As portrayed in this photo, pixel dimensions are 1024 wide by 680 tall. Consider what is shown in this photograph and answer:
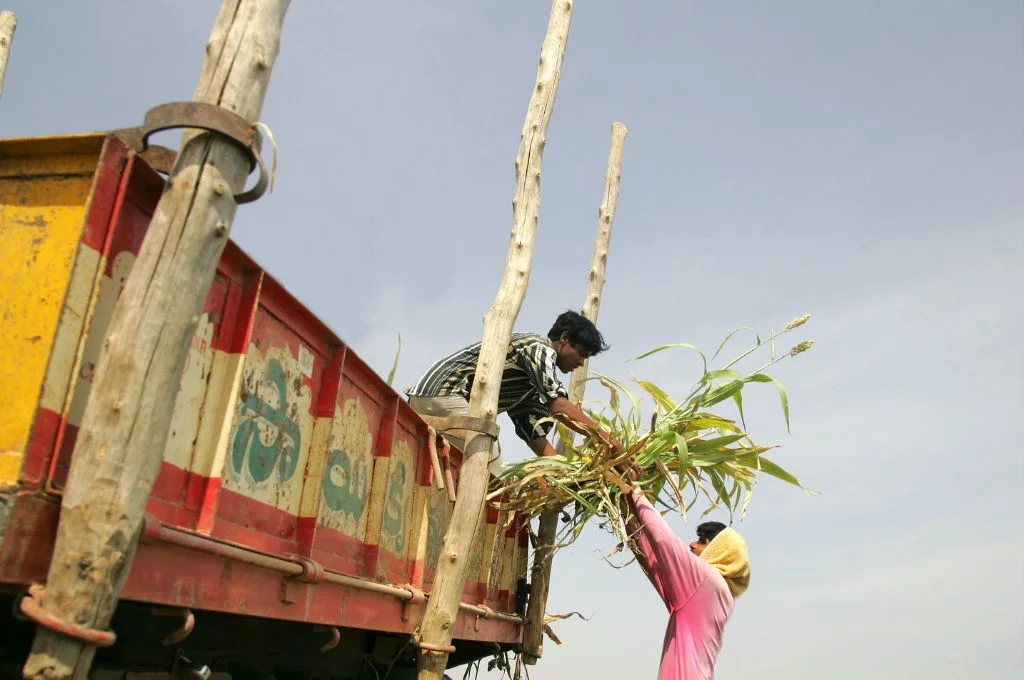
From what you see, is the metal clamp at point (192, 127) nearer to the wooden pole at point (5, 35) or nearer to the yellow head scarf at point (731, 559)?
the yellow head scarf at point (731, 559)

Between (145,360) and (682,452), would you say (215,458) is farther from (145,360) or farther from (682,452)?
(682,452)

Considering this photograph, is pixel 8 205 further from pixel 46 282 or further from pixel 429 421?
pixel 429 421

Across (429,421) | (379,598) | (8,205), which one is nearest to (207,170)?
(8,205)

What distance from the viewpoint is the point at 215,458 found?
2383 mm

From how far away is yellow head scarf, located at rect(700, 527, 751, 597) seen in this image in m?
3.90

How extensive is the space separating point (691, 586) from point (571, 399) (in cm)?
230

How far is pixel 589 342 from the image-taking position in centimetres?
533

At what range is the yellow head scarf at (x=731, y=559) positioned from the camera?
12.8 ft

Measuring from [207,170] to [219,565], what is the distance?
1.02 metres

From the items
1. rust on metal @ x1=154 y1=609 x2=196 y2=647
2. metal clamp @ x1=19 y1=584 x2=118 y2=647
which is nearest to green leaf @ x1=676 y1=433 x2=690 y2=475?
rust on metal @ x1=154 y1=609 x2=196 y2=647

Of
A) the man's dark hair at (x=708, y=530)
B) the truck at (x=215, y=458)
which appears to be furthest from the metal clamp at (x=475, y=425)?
the man's dark hair at (x=708, y=530)

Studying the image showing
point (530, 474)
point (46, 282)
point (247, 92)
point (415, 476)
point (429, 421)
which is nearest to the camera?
point (46, 282)

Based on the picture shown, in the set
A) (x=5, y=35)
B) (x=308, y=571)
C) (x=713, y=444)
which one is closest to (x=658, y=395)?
(x=713, y=444)

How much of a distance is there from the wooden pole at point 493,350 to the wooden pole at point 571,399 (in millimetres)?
1227
